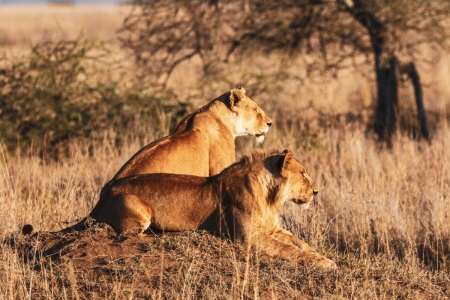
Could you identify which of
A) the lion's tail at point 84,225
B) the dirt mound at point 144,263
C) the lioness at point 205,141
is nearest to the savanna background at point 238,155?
the dirt mound at point 144,263

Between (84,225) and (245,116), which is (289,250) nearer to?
(84,225)

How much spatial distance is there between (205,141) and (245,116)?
1008 mm

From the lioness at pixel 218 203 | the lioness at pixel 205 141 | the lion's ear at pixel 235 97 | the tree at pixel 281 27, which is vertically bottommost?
the lioness at pixel 218 203

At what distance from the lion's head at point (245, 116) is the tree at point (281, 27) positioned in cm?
544

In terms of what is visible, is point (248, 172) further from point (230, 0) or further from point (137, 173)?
point (230, 0)

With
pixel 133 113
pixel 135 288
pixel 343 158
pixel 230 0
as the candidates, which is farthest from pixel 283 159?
pixel 230 0

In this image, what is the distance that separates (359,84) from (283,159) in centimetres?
1332

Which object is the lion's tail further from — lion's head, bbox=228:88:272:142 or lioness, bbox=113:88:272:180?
lion's head, bbox=228:88:272:142

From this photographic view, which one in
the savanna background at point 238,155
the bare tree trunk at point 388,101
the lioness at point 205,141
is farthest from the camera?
the bare tree trunk at point 388,101

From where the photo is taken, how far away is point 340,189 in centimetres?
976

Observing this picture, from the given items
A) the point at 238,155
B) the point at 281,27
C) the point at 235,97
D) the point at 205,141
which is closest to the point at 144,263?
the point at 205,141

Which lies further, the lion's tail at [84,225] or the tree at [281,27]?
the tree at [281,27]

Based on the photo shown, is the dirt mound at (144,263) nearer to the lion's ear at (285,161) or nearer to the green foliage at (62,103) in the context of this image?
the lion's ear at (285,161)

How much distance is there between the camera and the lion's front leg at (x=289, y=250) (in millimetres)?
6473
